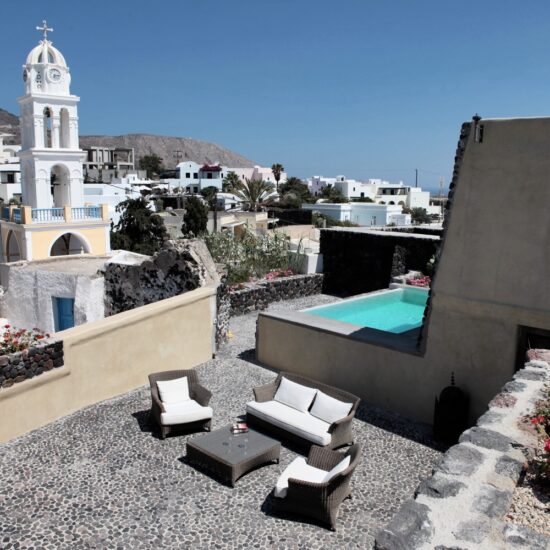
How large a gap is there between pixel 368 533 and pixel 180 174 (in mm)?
119543

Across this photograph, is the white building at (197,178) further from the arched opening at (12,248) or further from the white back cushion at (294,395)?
the white back cushion at (294,395)

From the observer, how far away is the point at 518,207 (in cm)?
812

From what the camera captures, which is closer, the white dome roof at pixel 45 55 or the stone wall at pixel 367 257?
the stone wall at pixel 367 257

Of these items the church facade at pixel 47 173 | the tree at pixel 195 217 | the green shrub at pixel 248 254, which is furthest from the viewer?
the tree at pixel 195 217

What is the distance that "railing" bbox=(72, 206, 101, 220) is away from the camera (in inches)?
1160

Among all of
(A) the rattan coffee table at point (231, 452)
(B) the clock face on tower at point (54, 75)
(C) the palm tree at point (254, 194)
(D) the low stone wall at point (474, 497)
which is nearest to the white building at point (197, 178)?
(C) the palm tree at point (254, 194)

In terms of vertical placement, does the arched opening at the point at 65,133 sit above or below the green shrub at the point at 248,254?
above

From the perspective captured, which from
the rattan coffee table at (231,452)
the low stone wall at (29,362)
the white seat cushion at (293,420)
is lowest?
the rattan coffee table at (231,452)

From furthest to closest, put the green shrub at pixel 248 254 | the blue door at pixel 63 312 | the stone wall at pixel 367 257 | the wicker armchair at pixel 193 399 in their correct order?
the green shrub at pixel 248 254 → the stone wall at pixel 367 257 → the blue door at pixel 63 312 → the wicker armchair at pixel 193 399

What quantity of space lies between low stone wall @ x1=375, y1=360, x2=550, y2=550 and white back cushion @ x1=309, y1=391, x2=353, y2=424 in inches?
122

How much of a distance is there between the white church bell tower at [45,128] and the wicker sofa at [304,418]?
79.1 feet

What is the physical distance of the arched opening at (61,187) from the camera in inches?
1163

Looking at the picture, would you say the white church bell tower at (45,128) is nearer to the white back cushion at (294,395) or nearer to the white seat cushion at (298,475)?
the white back cushion at (294,395)


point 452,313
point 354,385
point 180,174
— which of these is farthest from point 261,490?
point 180,174
